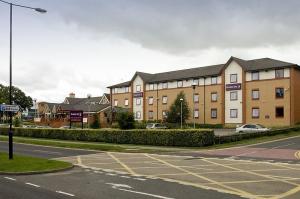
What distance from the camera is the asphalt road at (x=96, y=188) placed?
1281 centimetres

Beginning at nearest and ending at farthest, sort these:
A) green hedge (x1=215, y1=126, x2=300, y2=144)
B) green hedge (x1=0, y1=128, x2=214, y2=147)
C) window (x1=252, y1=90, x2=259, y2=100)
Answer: green hedge (x1=0, y1=128, x2=214, y2=147), green hedge (x1=215, y1=126, x2=300, y2=144), window (x1=252, y1=90, x2=259, y2=100)

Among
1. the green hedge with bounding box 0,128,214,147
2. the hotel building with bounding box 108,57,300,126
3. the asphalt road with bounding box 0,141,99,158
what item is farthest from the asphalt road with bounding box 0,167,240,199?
the hotel building with bounding box 108,57,300,126

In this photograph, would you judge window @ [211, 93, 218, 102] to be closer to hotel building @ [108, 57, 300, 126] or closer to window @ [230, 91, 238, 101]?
hotel building @ [108, 57, 300, 126]

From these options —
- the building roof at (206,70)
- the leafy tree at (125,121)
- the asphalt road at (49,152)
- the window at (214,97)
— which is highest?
the building roof at (206,70)

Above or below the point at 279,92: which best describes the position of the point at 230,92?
above

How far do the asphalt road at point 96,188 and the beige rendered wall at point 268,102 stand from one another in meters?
50.3

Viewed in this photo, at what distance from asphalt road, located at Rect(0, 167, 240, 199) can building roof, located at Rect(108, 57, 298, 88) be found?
2033 inches

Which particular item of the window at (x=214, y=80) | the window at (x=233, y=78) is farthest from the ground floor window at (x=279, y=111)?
the window at (x=214, y=80)

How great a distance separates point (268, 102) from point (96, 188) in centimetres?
5557

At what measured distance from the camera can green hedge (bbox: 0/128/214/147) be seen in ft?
121

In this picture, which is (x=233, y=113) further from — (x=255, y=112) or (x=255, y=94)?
(x=255, y=94)

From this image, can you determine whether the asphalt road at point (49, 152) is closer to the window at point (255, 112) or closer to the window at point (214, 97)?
the window at point (255, 112)

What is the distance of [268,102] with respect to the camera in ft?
216

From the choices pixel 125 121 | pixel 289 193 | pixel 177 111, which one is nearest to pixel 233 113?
pixel 177 111
